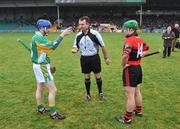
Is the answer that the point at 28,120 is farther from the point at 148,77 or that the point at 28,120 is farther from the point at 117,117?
the point at 148,77

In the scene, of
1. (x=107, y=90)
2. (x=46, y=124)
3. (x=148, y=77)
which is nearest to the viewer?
(x=46, y=124)

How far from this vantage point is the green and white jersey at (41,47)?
6.75 metres

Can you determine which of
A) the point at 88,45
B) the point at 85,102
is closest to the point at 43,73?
the point at 88,45

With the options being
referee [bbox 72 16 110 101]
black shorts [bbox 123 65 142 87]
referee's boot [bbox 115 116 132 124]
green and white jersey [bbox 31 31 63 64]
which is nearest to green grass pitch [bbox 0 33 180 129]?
referee's boot [bbox 115 116 132 124]

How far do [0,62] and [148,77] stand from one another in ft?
25.5

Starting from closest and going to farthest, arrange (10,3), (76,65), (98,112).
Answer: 1. (98,112)
2. (76,65)
3. (10,3)

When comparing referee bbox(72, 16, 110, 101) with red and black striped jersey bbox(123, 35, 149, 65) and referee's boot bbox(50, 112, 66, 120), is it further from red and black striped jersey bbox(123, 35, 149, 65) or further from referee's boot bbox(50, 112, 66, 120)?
referee's boot bbox(50, 112, 66, 120)

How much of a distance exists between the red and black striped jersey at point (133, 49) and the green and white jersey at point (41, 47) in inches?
55.2

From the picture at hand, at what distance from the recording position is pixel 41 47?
6.81 m

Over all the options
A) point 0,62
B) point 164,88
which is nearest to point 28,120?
point 164,88

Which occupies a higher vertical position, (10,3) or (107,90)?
(10,3)

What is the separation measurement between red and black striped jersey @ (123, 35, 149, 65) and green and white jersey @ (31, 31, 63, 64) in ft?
4.60

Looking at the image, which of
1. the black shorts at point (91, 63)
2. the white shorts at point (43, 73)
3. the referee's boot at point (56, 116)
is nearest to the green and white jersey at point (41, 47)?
the white shorts at point (43, 73)

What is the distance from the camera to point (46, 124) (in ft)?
22.5
